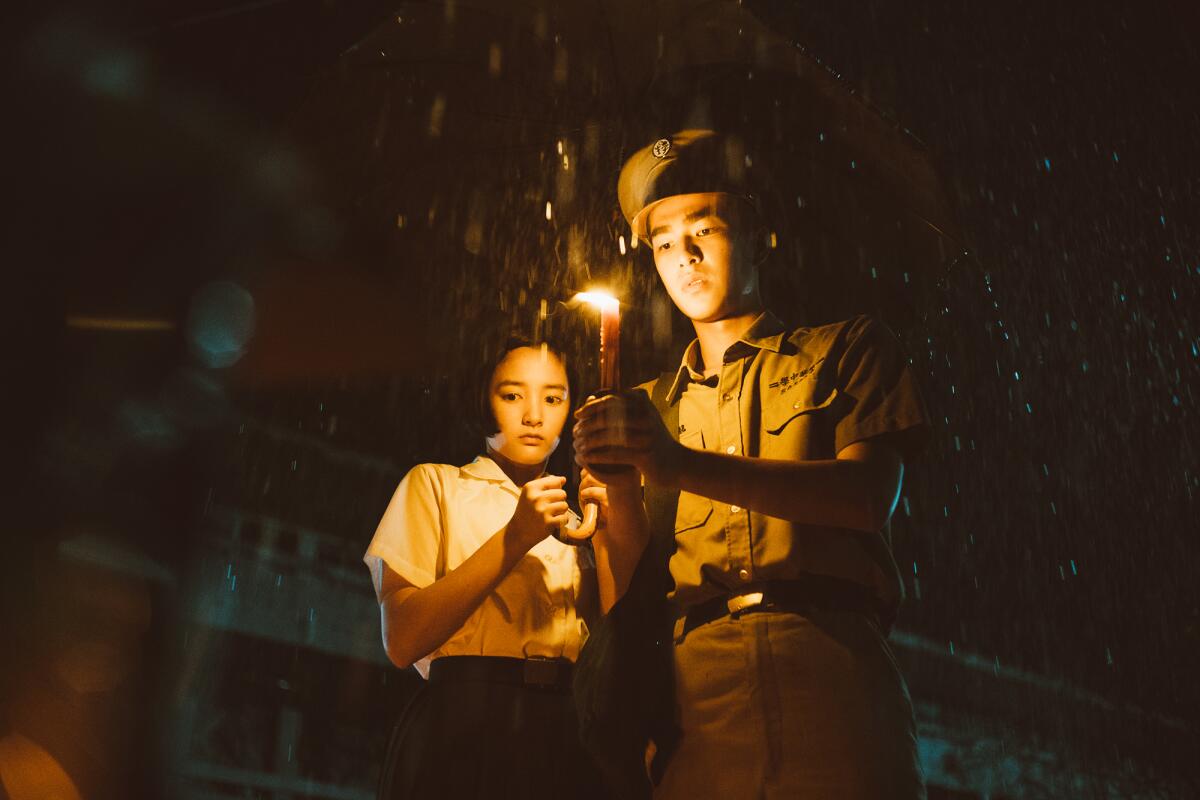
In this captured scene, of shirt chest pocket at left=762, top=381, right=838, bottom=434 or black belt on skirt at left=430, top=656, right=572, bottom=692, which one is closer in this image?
shirt chest pocket at left=762, top=381, right=838, bottom=434

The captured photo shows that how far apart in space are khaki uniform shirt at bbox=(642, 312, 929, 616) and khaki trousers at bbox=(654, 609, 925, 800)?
12cm

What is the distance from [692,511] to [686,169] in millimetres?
901

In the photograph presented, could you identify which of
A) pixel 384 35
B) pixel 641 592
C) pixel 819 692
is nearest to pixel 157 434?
pixel 384 35

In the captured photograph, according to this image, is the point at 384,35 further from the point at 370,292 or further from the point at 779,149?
the point at 779,149

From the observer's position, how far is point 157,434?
3662mm

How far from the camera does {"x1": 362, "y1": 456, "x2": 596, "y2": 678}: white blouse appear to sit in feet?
9.13

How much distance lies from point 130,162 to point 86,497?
1.34 m

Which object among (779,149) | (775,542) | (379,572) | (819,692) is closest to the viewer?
(819,692)

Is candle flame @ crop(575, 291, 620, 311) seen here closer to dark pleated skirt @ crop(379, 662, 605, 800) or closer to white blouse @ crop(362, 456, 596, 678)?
white blouse @ crop(362, 456, 596, 678)

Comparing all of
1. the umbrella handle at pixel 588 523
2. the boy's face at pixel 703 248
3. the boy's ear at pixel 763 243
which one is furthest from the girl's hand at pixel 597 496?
the boy's ear at pixel 763 243

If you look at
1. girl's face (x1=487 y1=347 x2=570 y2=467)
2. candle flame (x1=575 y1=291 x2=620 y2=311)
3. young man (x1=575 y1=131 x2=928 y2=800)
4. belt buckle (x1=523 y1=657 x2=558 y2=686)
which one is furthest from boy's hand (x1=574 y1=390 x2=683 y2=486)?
girl's face (x1=487 y1=347 x2=570 y2=467)

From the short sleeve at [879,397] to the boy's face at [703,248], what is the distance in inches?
15.0

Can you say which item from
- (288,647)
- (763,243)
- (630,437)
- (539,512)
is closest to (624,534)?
(539,512)

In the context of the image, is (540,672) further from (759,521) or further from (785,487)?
(785,487)
